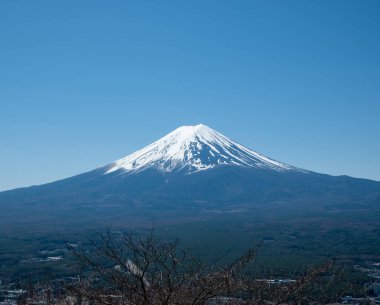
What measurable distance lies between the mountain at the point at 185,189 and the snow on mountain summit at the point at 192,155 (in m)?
0.18

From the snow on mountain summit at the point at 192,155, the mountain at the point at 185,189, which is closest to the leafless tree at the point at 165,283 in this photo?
the mountain at the point at 185,189

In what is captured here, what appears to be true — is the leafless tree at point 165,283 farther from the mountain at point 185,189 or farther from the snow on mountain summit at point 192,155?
the snow on mountain summit at point 192,155

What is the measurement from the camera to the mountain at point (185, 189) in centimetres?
6931

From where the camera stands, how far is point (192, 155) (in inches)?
4001

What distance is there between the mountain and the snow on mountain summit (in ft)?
0.59

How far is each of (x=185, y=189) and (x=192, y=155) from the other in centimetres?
1621

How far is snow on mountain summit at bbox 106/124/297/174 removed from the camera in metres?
98.8

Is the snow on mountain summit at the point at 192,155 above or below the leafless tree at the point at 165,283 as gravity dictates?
above

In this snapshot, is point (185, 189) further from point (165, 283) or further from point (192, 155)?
point (165, 283)

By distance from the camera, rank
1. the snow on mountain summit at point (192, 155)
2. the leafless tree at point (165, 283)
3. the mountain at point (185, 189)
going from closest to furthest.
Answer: the leafless tree at point (165, 283), the mountain at point (185, 189), the snow on mountain summit at point (192, 155)

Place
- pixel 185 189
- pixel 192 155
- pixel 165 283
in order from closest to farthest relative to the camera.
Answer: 1. pixel 165 283
2. pixel 185 189
3. pixel 192 155

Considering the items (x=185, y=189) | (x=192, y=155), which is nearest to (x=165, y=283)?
(x=185, y=189)

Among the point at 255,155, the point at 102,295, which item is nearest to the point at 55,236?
the point at 102,295

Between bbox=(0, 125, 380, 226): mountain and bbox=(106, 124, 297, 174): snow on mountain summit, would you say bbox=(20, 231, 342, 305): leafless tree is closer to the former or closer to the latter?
bbox=(0, 125, 380, 226): mountain
